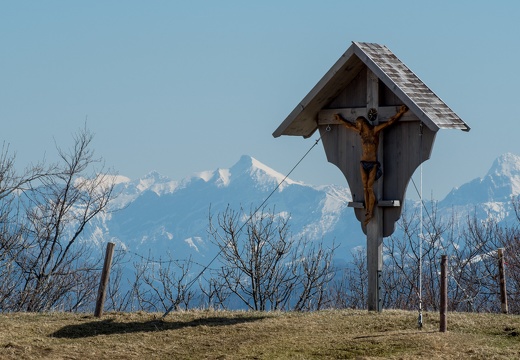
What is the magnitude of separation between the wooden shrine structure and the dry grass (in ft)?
6.23

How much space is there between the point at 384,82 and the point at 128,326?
20.5ft

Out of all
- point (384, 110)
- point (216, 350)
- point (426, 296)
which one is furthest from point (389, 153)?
point (426, 296)

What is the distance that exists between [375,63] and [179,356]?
6618mm

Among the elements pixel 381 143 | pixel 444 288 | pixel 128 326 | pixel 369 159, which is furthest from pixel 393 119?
pixel 128 326

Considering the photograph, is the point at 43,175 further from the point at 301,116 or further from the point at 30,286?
the point at 301,116

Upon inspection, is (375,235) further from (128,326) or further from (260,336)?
(128,326)

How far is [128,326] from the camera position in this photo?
68.8 feet

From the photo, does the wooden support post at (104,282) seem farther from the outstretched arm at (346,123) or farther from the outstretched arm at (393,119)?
the outstretched arm at (393,119)

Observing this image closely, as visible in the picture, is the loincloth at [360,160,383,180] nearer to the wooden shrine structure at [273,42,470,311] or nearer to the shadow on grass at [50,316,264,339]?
the wooden shrine structure at [273,42,470,311]

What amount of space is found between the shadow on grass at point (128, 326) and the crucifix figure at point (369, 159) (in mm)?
2921

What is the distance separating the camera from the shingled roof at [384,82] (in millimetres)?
21344

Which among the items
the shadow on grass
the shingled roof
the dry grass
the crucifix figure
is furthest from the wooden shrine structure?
the shadow on grass

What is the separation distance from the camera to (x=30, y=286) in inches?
1567

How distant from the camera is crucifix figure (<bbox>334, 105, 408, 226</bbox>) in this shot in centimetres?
2197
